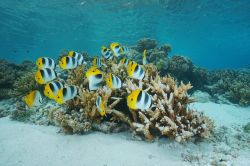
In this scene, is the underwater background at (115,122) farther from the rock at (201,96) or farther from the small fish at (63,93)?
the rock at (201,96)

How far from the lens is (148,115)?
548 cm

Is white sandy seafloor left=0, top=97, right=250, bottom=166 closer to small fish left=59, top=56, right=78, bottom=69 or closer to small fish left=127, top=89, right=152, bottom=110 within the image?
small fish left=127, top=89, right=152, bottom=110

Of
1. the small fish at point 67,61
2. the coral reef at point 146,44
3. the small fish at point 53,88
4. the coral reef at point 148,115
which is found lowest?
the coral reef at point 148,115

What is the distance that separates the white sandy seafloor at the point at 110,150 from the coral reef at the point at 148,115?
26 cm

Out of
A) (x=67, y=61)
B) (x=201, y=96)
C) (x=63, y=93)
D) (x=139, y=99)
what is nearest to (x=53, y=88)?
(x=63, y=93)

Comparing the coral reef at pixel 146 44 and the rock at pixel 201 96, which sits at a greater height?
the coral reef at pixel 146 44

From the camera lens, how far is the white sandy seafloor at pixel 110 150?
15.4 ft

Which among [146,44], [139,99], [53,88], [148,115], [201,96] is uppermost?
[146,44]

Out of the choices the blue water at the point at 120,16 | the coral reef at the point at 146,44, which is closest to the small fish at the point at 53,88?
the coral reef at the point at 146,44

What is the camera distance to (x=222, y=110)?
859 cm

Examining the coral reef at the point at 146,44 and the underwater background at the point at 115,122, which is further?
the coral reef at the point at 146,44

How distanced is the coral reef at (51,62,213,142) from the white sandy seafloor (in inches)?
10.3

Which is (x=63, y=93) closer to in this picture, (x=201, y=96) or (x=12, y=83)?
(x=12, y=83)

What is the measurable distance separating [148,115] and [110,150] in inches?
48.5
